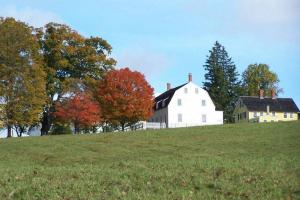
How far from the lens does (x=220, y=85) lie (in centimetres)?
10338

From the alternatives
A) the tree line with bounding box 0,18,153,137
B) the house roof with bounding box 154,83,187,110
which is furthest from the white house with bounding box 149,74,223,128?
the tree line with bounding box 0,18,153,137

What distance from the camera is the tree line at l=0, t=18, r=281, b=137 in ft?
183

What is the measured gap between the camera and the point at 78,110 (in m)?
61.4

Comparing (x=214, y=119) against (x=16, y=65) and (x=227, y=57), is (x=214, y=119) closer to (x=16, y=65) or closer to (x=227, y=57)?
(x=227, y=57)

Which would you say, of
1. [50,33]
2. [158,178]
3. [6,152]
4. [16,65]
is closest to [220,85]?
[50,33]

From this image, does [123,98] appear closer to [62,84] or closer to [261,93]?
[62,84]

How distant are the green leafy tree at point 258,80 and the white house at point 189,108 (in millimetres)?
17328

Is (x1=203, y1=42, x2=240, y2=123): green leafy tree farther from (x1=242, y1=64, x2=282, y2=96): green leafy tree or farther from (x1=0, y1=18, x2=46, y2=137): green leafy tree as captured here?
(x1=0, y1=18, x2=46, y2=137): green leafy tree

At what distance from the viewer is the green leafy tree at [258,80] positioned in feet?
350

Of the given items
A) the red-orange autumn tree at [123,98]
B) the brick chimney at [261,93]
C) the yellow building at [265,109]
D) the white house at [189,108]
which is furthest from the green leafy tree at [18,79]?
the brick chimney at [261,93]

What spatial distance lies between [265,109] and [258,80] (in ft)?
20.1

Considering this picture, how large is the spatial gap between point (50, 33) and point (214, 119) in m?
36.7

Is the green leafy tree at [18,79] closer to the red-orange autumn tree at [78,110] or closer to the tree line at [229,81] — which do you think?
the red-orange autumn tree at [78,110]

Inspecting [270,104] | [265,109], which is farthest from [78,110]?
[270,104]
